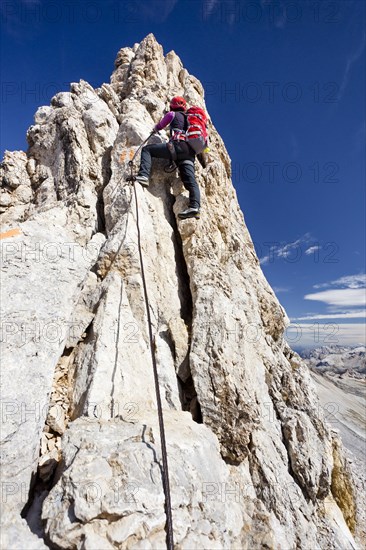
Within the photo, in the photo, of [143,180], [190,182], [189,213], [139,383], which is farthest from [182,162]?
[139,383]

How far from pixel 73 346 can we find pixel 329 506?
8.53 metres

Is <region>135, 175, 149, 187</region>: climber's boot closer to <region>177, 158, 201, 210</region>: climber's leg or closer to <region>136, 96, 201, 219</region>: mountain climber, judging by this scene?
<region>136, 96, 201, 219</region>: mountain climber

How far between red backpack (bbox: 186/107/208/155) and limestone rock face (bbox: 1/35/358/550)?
1.32 meters

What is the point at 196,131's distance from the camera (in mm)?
8086

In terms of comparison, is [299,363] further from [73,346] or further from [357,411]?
[357,411]

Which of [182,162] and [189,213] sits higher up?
[182,162]

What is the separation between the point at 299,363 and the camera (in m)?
9.63

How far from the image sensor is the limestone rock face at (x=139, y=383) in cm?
317

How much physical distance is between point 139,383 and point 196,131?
25.8 feet

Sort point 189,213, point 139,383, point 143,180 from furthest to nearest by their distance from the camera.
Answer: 1. point 143,180
2. point 189,213
3. point 139,383

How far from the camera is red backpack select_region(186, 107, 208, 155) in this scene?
7973 millimetres

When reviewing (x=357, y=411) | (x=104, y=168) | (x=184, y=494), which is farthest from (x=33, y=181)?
(x=357, y=411)

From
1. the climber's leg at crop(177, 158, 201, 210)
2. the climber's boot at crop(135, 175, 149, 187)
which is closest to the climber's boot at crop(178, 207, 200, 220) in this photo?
the climber's leg at crop(177, 158, 201, 210)

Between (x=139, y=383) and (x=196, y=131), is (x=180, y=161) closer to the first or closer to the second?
(x=196, y=131)
